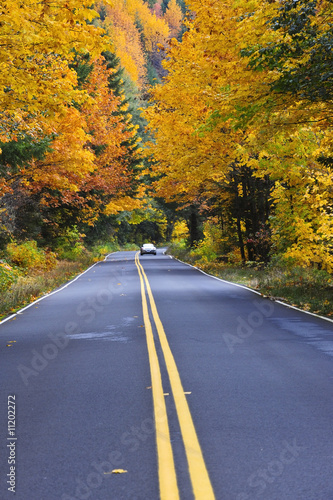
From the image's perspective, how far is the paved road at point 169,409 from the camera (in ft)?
13.6

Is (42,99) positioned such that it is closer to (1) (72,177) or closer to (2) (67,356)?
(2) (67,356)

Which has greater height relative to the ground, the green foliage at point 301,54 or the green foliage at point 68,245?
the green foliage at point 301,54

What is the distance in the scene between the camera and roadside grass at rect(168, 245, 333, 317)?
14461 millimetres

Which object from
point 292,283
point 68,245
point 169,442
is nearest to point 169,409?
point 169,442

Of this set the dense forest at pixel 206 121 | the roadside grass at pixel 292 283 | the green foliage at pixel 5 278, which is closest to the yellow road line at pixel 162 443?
the dense forest at pixel 206 121

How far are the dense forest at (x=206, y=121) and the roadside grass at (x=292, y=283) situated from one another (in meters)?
0.59

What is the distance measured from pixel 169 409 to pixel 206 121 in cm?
865

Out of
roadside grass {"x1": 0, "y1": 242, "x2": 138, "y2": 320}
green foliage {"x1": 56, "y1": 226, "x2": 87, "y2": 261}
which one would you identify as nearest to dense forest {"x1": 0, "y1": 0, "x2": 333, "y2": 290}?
green foliage {"x1": 56, "y1": 226, "x2": 87, "y2": 261}

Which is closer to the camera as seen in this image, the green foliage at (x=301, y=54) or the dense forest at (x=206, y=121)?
the dense forest at (x=206, y=121)

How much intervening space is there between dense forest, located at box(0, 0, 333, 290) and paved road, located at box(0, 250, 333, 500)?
4407 mm

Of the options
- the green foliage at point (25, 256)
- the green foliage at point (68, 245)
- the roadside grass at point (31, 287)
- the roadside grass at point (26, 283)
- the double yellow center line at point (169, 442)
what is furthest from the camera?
the green foliage at point (68, 245)

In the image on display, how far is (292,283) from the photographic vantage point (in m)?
17.8

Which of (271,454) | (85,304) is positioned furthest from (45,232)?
(271,454)

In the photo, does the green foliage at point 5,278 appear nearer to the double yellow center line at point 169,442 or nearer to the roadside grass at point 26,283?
the roadside grass at point 26,283
